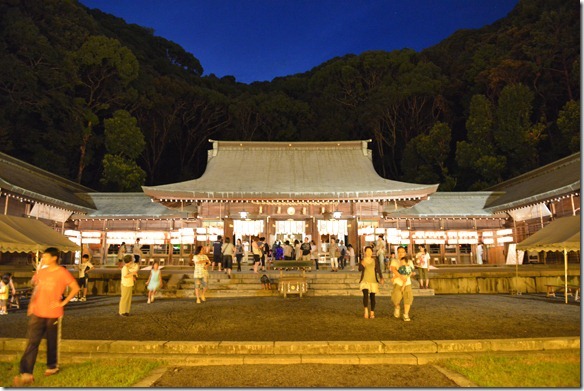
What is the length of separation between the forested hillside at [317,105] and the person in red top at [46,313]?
20.2 metres

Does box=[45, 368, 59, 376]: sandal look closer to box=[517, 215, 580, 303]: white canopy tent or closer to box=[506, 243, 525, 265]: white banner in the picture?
box=[517, 215, 580, 303]: white canopy tent

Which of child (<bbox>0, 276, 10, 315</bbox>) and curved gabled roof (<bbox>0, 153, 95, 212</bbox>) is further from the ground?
curved gabled roof (<bbox>0, 153, 95, 212</bbox>)

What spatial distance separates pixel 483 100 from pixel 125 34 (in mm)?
46631

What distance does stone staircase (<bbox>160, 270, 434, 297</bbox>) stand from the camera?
46.4 feet

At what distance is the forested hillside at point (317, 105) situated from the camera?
103 feet

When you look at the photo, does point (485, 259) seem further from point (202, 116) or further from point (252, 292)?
point (202, 116)

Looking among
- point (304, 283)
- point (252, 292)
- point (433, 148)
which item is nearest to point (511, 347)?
point (304, 283)

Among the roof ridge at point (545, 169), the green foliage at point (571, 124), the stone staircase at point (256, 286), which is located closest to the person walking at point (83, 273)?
the stone staircase at point (256, 286)

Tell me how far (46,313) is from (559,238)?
13356mm

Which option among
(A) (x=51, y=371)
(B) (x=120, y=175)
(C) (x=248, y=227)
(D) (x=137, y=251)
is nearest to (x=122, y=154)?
(B) (x=120, y=175)

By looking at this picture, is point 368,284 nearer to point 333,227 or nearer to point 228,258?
point 228,258

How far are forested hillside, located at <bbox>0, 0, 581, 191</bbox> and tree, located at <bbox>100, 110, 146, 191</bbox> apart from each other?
0.39 feet

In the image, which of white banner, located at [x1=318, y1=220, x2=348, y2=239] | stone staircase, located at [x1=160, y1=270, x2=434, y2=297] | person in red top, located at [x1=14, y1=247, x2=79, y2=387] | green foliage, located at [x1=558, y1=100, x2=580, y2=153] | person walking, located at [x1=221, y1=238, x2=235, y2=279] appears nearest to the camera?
person in red top, located at [x1=14, y1=247, x2=79, y2=387]

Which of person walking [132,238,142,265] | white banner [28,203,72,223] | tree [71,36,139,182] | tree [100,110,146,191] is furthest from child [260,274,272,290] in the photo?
tree [71,36,139,182]
